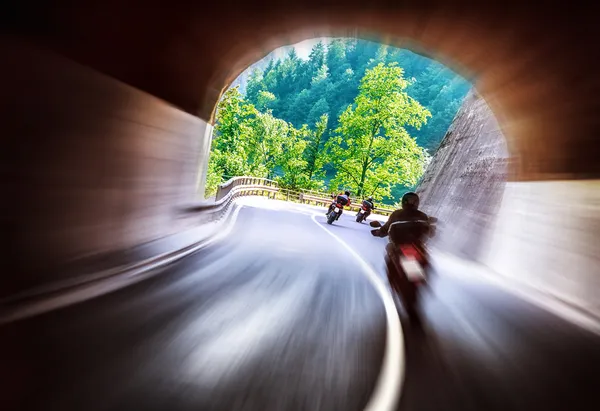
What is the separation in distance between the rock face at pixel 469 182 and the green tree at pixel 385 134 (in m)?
11.2

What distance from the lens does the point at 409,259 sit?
6.24m

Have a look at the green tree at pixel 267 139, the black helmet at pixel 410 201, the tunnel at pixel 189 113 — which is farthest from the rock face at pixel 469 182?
the green tree at pixel 267 139

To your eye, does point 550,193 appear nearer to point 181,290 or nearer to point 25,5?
point 181,290

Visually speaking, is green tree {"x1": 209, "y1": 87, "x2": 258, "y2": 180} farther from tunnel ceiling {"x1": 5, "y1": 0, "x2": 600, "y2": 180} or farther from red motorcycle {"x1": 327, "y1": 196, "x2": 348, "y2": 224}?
tunnel ceiling {"x1": 5, "y1": 0, "x2": 600, "y2": 180}

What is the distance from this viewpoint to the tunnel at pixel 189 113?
196 inches

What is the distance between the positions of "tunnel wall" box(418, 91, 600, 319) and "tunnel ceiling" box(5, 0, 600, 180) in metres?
0.75

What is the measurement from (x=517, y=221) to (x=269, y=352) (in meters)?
10.5

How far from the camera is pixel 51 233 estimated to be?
219 inches

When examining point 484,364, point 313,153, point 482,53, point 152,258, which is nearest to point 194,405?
point 484,364

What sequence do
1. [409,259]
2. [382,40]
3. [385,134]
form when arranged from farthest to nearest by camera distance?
[385,134] → [382,40] → [409,259]

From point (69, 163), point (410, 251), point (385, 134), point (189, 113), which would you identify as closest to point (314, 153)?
point (385, 134)

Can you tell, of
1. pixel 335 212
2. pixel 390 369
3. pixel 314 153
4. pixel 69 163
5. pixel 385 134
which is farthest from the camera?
pixel 314 153

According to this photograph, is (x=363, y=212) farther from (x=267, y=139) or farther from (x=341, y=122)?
(x=267, y=139)

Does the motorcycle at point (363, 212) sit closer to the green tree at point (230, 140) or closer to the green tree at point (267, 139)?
the green tree at point (230, 140)
